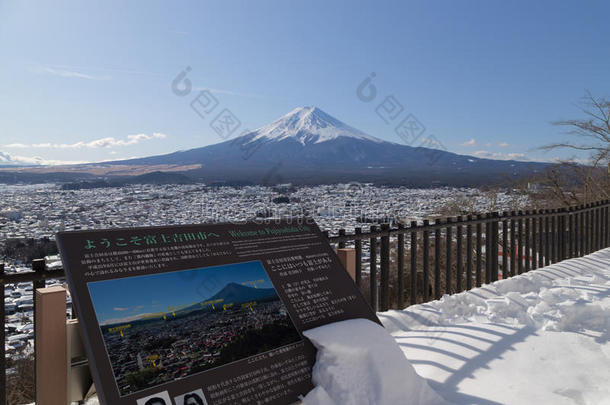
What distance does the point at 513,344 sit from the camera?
3.64 metres

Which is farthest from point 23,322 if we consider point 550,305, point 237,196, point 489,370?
point 237,196

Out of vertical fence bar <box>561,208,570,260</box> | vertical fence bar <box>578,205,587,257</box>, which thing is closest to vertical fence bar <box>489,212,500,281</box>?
vertical fence bar <box>561,208,570,260</box>

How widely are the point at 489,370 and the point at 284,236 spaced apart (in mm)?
1957

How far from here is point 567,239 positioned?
9305 millimetres

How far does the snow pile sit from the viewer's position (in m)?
2.36

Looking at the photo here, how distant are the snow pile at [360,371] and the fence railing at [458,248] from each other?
1.65 meters

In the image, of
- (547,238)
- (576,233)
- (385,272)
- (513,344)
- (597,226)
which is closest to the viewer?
(513,344)

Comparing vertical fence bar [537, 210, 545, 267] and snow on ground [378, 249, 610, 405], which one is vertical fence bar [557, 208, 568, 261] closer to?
vertical fence bar [537, 210, 545, 267]

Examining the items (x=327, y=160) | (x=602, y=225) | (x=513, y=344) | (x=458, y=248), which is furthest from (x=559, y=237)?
(x=327, y=160)

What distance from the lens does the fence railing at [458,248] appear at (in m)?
4.53

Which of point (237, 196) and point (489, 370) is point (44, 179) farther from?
point (489, 370)

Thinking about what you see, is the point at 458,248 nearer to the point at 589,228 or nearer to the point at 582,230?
the point at 582,230

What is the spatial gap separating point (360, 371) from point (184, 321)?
43.9 inches

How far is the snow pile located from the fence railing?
5.42 feet
